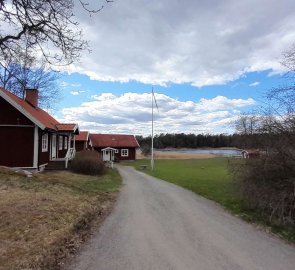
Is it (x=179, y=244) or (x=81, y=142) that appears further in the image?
(x=81, y=142)

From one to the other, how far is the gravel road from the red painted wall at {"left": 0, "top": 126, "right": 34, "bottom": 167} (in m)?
15.4

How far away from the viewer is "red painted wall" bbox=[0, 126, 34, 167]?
88.0 feet

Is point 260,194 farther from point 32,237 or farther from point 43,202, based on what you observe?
point 32,237

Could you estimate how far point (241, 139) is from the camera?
1619 centimetres

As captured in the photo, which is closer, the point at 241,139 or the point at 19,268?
the point at 19,268

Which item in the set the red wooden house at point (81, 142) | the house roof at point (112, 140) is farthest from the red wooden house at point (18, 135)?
the house roof at point (112, 140)

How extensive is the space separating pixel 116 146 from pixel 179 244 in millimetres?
64991

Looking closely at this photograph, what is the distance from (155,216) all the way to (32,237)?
183 inches

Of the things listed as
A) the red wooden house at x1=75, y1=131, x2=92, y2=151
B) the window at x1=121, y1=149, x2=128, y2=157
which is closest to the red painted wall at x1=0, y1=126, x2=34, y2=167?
the red wooden house at x1=75, y1=131, x2=92, y2=151

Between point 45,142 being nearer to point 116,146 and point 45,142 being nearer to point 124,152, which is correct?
point 116,146

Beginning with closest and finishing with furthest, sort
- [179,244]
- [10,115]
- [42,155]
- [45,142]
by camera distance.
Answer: [179,244] → [10,115] → [42,155] → [45,142]

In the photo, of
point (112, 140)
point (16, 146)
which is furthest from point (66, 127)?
point (112, 140)

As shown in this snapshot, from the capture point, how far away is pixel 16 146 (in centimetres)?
2694

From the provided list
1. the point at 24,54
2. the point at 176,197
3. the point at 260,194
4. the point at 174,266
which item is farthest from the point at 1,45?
the point at 176,197
